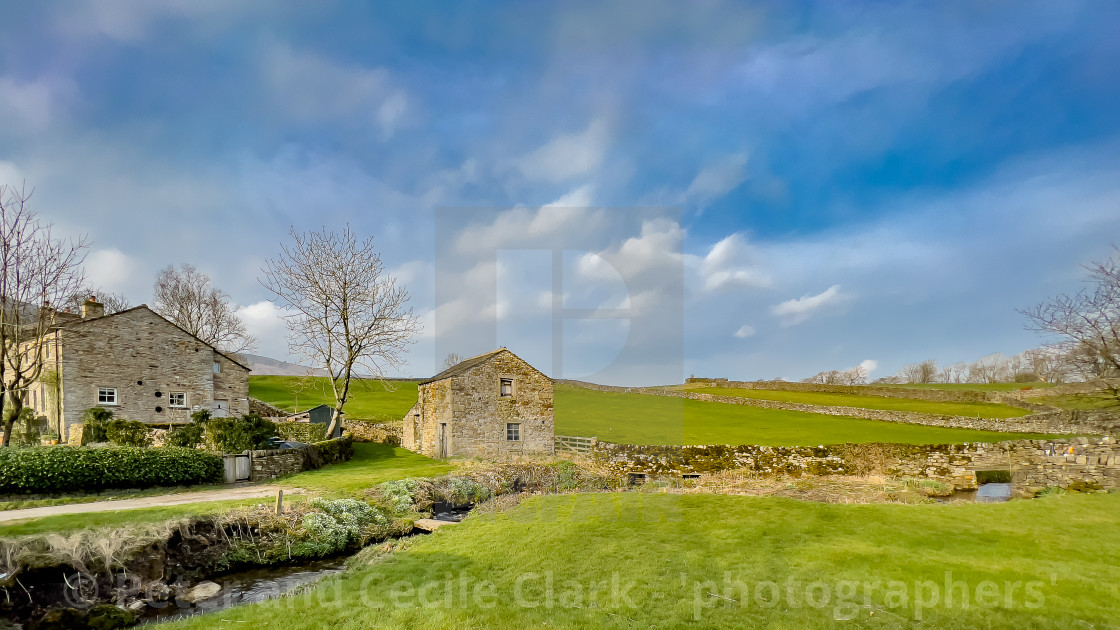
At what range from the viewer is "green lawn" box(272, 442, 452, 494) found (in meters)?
18.7

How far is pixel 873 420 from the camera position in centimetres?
4372

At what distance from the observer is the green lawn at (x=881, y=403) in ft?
152

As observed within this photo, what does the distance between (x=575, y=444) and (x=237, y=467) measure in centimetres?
1732

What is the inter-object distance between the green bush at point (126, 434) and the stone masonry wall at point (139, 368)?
28.2 ft

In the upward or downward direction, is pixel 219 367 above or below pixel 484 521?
above

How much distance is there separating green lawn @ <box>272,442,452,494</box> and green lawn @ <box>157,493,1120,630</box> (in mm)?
7124

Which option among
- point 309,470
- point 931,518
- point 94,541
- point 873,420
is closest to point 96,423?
point 309,470

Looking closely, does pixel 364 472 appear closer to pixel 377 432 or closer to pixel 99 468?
pixel 99 468

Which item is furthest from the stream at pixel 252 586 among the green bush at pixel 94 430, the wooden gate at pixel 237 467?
the green bush at pixel 94 430

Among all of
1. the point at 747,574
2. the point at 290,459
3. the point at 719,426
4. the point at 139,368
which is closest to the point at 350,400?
the point at 139,368

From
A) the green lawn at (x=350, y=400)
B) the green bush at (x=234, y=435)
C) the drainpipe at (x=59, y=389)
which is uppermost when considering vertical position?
the drainpipe at (x=59, y=389)

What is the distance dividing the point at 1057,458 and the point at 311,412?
45464 millimetres

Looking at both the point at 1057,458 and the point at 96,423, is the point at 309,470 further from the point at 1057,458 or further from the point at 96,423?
the point at 1057,458

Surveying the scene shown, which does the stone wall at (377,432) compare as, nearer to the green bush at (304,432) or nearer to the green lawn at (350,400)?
the green lawn at (350,400)
